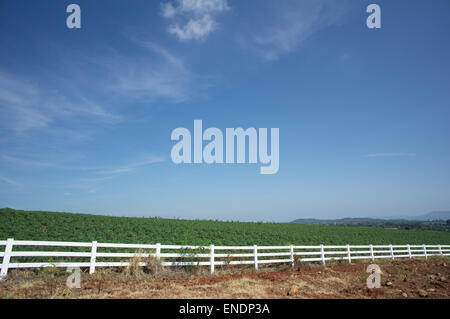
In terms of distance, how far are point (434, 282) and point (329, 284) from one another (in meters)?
4.12

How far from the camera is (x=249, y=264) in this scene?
1291 cm

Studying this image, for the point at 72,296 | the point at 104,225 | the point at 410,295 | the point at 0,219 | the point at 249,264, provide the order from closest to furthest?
1. the point at 72,296
2. the point at 410,295
3. the point at 249,264
4. the point at 0,219
5. the point at 104,225

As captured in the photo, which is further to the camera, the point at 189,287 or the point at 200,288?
the point at 189,287

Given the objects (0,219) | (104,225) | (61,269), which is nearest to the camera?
(61,269)

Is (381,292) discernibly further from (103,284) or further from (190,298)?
(103,284)

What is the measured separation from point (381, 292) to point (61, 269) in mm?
10009

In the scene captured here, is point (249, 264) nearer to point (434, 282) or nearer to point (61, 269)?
point (434, 282)

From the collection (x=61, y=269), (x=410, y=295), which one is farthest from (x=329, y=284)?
(x=61, y=269)
